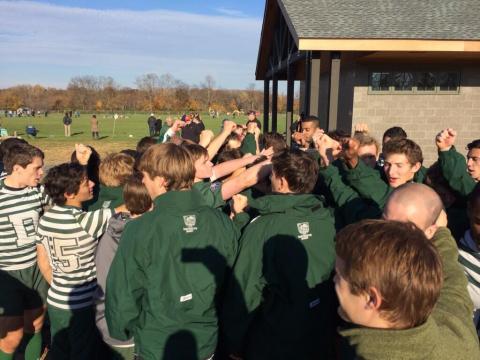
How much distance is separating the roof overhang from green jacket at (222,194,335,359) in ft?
21.5

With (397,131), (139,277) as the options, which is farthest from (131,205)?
(397,131)

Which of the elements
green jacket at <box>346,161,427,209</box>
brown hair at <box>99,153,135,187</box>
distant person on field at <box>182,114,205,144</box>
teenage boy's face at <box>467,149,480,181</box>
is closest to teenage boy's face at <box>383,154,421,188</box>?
green jacket at <box>346,161,427,209</box>

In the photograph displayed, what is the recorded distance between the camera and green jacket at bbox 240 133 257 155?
7050 mm

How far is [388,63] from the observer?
11.6 metres

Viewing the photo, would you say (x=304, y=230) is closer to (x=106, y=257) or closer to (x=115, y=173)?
(x=106, y=257)

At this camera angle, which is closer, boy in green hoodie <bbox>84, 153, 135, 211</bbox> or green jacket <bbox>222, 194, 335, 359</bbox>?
green jacket <bbox>222, 194, 335, 359</bbox>

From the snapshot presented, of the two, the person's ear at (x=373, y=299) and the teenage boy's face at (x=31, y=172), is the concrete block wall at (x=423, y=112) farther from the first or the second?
the person's ear at (x=373, y=299)

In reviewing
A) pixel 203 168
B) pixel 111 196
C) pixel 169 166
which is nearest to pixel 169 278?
pixel 169 166

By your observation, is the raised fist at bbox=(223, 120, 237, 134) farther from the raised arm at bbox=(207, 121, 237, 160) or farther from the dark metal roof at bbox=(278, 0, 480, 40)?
the dark metal roof at bbox=(278, 0, 480, 40)

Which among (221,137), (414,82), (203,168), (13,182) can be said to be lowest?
(13,182)

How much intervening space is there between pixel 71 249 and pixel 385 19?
9.10 m

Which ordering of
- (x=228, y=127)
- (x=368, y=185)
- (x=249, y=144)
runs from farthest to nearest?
(x=249, y=144) → (x=228, y=127) → (x=368, y=185)

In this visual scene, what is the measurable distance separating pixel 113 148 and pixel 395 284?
78.0ft

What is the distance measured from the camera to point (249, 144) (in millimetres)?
7168
